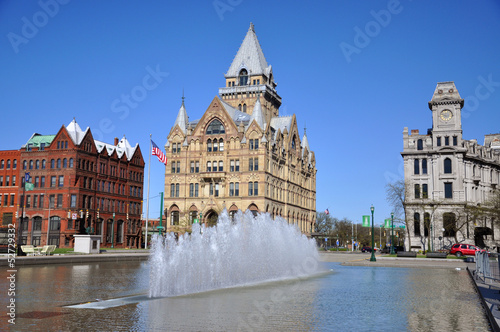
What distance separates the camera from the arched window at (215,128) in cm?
8399

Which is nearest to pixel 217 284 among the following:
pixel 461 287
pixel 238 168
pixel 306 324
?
pixel 306 324

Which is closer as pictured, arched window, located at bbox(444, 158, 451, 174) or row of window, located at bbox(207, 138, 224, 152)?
arched window, located at bbox(444, 158, 451, 174)

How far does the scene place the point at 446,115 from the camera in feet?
255

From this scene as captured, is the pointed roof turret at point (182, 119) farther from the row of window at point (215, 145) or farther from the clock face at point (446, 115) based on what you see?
the clock face at point (446, 115)

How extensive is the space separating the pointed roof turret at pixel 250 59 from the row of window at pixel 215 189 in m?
27.9

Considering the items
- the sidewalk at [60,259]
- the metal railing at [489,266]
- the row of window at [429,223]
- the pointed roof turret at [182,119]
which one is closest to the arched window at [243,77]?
the pointed roof turret at [182,119]

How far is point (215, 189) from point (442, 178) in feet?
121

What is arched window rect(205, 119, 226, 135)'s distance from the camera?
276 feet

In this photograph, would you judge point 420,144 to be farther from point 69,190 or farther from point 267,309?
point 267,309

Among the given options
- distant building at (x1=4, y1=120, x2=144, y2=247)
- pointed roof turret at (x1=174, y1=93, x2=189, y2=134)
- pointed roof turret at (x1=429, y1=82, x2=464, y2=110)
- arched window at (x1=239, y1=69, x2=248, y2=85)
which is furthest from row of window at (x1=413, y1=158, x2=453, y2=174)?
distant building at (x1=4, y1=120, x2=144, y2=247)

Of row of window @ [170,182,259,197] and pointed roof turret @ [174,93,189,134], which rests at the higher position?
pointed roof turret @ [174,93,189,134]

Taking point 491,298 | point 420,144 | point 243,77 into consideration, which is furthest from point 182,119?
point 491,298

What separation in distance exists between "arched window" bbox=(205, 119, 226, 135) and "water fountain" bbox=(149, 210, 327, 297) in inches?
2106

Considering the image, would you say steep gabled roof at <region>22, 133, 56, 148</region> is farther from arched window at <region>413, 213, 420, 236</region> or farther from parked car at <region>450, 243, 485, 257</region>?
parked car at <region>450, 243, 485, 257</region>
